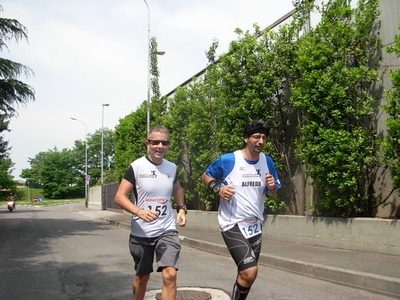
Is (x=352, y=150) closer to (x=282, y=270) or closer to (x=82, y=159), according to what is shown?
(x=282, y=270)

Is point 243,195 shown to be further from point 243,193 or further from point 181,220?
point 181,220

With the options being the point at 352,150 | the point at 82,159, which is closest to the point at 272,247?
the point at 352,150

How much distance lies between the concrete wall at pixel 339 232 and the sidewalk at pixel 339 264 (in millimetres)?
170

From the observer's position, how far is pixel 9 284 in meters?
6.67

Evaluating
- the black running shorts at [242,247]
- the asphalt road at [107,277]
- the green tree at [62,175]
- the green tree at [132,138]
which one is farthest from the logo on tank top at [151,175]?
the green tree at [62,175]

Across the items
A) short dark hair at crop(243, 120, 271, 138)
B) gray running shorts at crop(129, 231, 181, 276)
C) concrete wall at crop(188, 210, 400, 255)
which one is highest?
short dark hair at crop(243, 120, 271, 138)

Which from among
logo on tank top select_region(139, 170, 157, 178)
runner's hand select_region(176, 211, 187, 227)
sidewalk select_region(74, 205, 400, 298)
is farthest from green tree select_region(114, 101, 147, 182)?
logo on tank top select_region(139, 170, 157, 178)

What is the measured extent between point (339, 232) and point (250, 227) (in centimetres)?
550

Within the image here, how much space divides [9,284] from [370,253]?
6.28m

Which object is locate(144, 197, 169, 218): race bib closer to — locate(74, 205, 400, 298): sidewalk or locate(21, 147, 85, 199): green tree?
locate(74, 205, 400, 298): sidewalk

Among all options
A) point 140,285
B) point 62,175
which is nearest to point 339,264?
point 140,285

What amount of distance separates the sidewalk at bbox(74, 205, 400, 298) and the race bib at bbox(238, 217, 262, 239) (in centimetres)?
267

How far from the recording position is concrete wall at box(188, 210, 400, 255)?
8047 mm

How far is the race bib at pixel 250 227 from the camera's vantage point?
4230 millimetres
